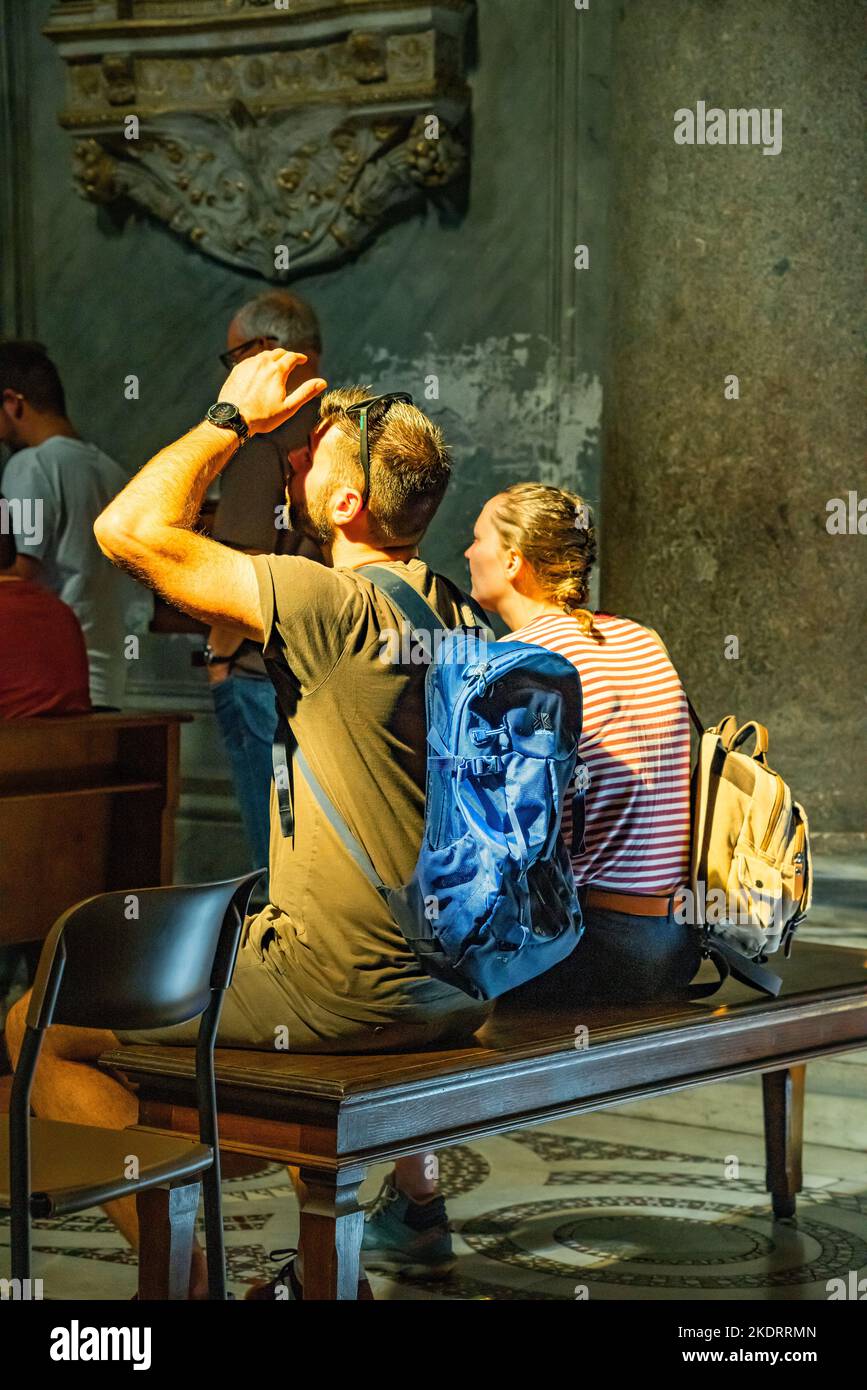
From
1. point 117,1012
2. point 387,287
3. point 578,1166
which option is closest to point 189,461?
point 117,1012

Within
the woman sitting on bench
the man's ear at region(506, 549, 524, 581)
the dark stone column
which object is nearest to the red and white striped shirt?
the woman sitting on bench

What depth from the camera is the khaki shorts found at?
312 centimetres

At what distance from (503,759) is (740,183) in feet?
10.7

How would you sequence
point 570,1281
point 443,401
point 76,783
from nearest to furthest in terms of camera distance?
1. point 570,1281
2. point 76,783
3. point 443,401

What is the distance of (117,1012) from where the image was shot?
2.72 m

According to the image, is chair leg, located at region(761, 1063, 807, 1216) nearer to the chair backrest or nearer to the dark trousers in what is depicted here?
the dark trousers

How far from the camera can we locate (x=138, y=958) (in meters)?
2.73

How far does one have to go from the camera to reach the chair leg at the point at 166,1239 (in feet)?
9.75

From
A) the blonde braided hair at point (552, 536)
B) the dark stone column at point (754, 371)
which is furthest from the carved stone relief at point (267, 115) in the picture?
the blonde braided hair at point (552, 536)

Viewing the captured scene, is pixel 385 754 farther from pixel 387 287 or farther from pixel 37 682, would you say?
pixel 387 287

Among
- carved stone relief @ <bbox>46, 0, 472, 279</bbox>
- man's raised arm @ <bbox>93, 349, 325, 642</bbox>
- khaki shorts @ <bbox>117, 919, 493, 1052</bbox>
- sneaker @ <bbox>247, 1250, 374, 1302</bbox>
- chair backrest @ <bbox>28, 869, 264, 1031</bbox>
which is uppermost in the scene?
carved stone relief @ <bbox>46, 0, 472, 279</bbox>

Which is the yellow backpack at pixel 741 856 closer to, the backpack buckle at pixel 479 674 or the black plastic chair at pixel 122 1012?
the backpack buckle at pixel 479 674

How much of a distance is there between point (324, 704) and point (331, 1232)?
2.58 feet

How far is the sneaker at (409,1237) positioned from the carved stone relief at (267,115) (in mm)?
3706
